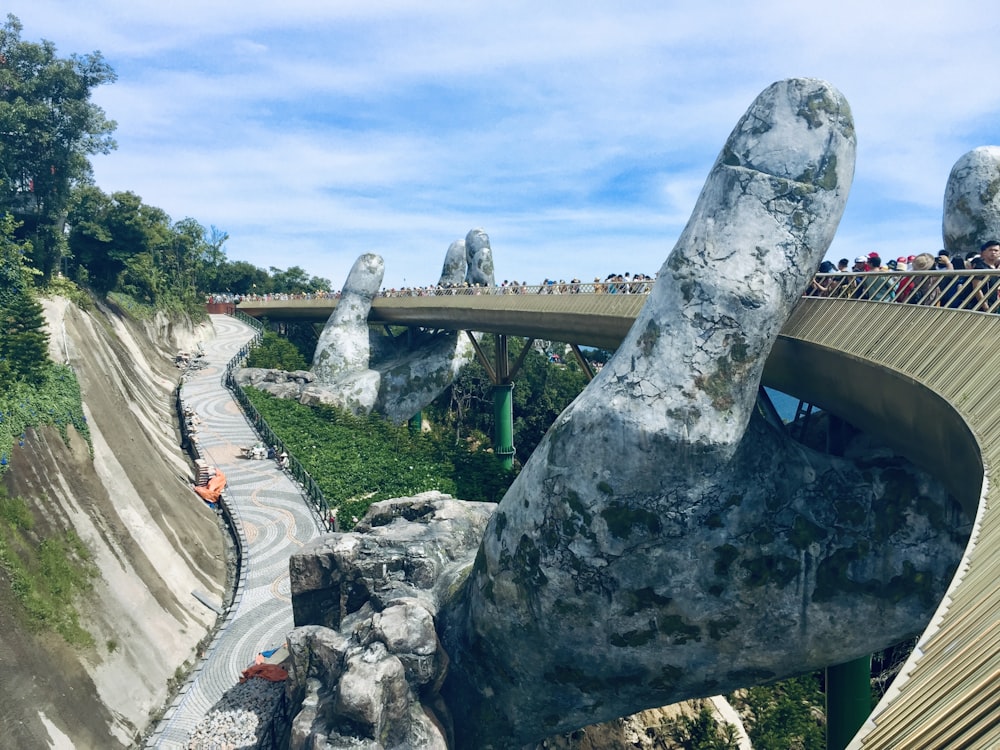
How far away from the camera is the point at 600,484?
12727 mm

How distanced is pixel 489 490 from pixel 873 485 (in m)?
25.0

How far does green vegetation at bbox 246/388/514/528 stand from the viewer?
32.4 metres

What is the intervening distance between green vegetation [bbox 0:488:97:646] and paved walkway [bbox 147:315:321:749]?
3.42 meters

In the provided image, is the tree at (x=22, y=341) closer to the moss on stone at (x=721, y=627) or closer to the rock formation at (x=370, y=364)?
the rock formation at (x=370, y=364)

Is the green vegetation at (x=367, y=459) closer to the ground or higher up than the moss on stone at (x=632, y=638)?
closer to the ground

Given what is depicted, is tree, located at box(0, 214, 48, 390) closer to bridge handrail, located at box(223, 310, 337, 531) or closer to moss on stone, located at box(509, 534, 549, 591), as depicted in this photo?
bridge handrail, located at box(223, 310, 337, 531)

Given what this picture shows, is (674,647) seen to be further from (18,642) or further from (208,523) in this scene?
(208,523)

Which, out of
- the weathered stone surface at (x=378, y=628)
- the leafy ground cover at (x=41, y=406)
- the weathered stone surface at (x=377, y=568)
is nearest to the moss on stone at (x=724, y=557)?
the weathered stone surface at (x=378, y=628)

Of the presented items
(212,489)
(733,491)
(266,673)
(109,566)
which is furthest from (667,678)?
(212,489)

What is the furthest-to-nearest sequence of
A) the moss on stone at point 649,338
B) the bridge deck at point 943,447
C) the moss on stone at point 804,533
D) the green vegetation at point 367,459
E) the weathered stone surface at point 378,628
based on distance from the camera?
the green vegetation at point 367,459, the weathered stone surface at point 378,628, the moss on stone at point 649,338, the moss on stone at point 804,533, the bridge deck at point 943,447

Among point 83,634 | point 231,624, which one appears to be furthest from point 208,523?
point 83,634

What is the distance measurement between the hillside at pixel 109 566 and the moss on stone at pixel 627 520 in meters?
14.0

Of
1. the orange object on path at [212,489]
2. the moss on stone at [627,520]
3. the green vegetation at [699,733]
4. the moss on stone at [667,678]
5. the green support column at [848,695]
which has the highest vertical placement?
the moss on stone at [627,520]

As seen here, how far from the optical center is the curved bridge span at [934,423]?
11.7 feet
